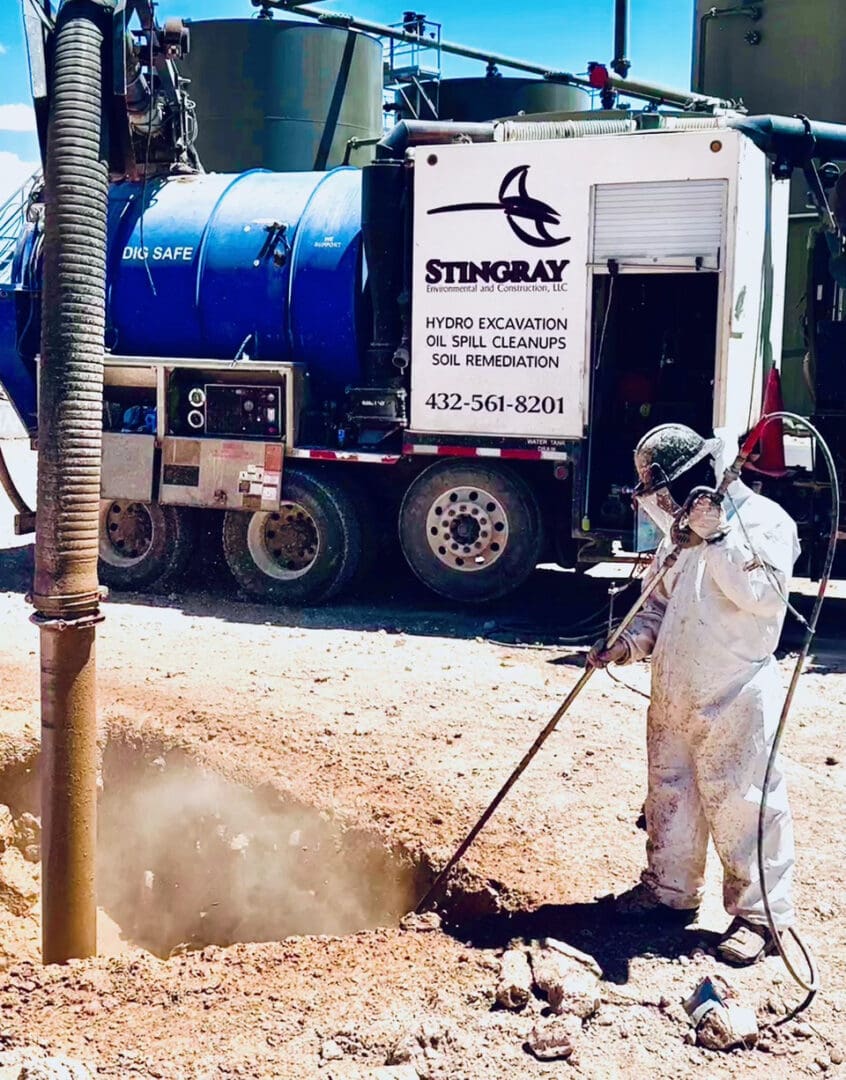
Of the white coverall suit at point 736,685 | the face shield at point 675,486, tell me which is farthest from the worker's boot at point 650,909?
the face shield at point 675,486

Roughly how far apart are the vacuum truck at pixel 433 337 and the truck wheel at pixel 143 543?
19 mm

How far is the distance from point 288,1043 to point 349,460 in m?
6.75

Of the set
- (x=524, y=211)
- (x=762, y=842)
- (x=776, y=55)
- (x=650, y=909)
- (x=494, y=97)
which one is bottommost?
(x=650, y=909)

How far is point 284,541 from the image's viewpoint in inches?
435

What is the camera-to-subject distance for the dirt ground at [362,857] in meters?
4.25

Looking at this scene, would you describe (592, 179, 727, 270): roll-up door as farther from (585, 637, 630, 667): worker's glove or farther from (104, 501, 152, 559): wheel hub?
(585, 637, 630, 667): worker's glove

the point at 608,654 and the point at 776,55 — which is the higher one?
the point at 776,55

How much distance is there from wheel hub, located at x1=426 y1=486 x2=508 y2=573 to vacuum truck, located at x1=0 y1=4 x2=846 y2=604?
0.02 metres

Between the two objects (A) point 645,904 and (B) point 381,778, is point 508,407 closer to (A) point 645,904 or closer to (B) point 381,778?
(B) point 381,778

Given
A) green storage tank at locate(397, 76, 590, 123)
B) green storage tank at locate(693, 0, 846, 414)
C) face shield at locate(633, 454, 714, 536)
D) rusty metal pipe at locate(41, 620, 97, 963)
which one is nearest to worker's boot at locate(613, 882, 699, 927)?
face shield at locate(633, 454, 714, 536)

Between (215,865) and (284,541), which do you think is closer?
(215,865)

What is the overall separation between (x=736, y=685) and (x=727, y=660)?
0.09 metres

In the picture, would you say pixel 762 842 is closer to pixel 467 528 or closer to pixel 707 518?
pixel 707 518

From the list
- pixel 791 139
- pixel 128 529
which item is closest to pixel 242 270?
pixel 128 529
